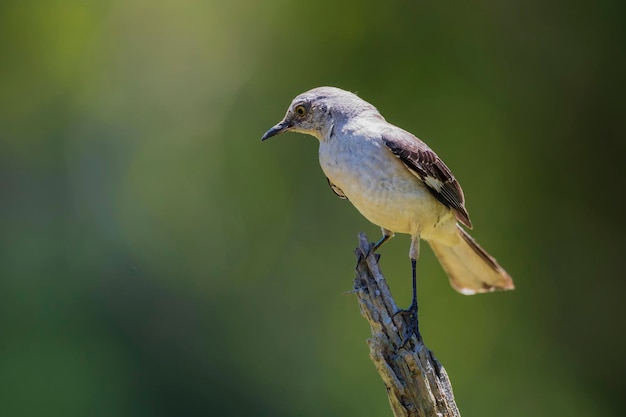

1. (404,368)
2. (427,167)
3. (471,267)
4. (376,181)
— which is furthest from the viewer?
(471,267)

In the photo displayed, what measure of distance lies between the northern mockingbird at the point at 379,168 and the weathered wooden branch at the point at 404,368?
448 mm

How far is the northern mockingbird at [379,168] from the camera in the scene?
17.4 feet

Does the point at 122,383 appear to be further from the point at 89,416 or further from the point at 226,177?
the point at 226,177

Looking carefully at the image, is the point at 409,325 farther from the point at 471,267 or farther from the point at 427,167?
the point at 471,267

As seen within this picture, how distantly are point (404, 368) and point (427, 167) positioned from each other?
5.32 ft

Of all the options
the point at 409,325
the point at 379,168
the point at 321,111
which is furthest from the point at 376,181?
Answer: the point at 409,325

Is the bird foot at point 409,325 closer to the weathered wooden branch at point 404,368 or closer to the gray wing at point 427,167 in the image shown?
the weathered wooden branch at point 404,368

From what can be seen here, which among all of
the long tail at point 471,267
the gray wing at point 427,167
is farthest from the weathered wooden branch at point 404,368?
the long tail at point 471,267

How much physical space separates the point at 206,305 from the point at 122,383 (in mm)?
1415

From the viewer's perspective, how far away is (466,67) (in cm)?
884

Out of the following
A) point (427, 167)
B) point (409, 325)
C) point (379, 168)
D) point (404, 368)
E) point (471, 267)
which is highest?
point (427, 167)

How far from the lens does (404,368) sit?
14.5 ft

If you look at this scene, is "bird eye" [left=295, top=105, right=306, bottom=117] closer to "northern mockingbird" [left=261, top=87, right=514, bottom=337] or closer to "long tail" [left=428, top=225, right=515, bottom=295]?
"northern mockingbird" [left=261, top=87, right=514, bottom=337]

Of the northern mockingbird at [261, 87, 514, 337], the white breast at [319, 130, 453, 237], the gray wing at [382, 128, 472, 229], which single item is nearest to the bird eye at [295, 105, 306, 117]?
the northern mockingbird at [261, 87, 514, 337]
